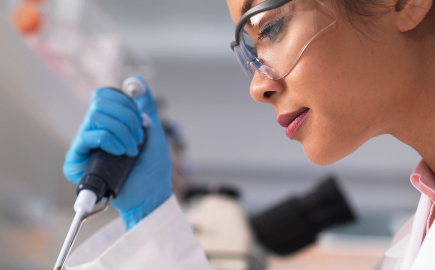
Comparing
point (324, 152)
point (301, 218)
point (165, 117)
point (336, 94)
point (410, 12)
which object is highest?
point (410, 12)

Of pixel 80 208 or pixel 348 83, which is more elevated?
pixel 348 83

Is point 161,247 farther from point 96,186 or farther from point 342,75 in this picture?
point 342,75

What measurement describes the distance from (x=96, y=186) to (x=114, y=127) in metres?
0.18

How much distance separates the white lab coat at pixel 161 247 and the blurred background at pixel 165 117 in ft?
2.01

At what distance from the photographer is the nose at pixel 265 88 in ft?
2.37

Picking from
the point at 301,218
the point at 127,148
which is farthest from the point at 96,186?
the point at 301,218

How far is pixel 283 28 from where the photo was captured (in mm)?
685

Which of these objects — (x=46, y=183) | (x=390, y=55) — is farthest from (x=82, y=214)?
(x=46, y=183)

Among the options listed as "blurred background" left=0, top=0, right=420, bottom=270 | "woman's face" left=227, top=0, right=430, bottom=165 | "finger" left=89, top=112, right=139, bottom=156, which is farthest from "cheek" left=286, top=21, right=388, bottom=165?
"blurred background" left=0, top=0, right=420, bottom=270

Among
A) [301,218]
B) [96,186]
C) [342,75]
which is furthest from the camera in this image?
[301,218]

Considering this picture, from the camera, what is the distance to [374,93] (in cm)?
68

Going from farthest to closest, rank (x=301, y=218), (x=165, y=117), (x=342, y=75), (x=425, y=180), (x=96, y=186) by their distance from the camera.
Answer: (x=165, y=117)
(x=301, y=218)
(x=425, y=180)
(x=96, y=186)
(x=342, y=75)

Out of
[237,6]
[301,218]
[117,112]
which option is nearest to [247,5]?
[237,6]

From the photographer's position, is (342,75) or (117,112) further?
(117,112)
